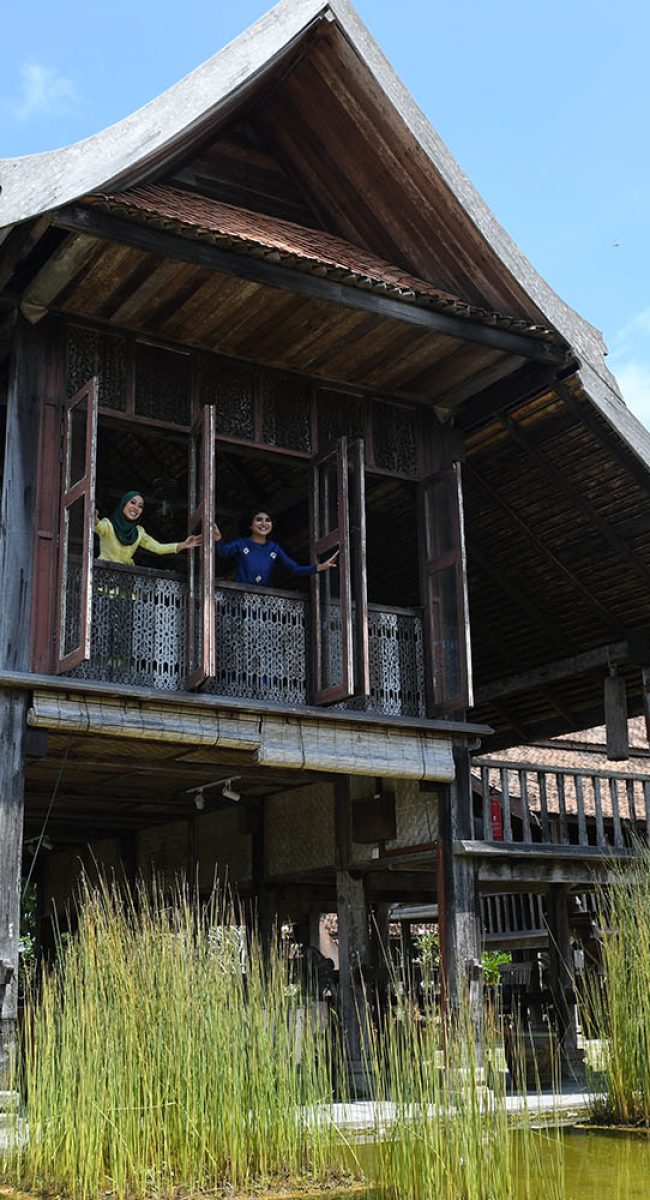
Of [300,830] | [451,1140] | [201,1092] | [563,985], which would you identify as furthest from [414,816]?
[451,1140]

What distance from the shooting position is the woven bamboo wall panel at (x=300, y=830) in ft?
31.5

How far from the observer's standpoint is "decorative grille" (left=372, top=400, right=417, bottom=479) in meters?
8.76

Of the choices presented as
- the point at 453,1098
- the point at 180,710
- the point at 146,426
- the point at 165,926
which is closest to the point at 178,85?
the point at 146,426

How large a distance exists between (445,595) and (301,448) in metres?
1.31

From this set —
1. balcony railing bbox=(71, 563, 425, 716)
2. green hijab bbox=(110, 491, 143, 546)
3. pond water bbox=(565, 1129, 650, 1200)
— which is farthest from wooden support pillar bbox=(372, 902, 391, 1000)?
green hijab bbox=(110, 491, 143, 546)

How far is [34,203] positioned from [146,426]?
1507mm

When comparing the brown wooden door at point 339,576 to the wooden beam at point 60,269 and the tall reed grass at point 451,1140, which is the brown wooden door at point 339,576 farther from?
the tall reed grass at point 451,1140

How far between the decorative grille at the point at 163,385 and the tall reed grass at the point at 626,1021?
12.3 feet

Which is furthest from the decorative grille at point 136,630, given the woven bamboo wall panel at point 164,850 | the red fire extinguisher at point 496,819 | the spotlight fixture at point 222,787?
the red fire extinguisher at point 496,819

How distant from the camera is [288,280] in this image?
296 inches

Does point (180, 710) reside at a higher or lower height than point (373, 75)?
lower

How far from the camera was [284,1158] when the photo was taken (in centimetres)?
514

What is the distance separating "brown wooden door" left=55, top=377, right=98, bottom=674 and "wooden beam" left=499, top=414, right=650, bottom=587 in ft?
9.72

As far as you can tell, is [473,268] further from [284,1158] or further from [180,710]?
[284,1158]
